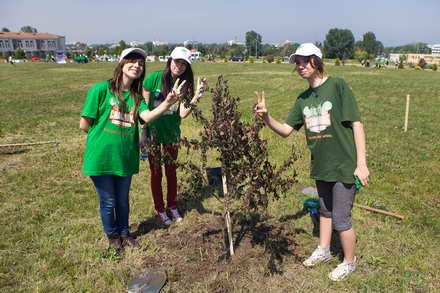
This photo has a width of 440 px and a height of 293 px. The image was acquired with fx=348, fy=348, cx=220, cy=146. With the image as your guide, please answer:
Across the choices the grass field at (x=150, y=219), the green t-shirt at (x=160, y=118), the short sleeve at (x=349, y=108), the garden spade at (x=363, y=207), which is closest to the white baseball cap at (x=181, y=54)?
the green t-shirt at (x=160, y=118)

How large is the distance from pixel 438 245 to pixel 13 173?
729cm

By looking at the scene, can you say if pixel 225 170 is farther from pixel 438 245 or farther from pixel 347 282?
pixel 438 245

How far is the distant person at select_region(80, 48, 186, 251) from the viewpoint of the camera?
3.48 metres

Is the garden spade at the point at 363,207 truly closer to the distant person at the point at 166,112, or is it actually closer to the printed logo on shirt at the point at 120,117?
the distant person at the point at 166,112

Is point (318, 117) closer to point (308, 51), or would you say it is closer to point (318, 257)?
point (308, 51)

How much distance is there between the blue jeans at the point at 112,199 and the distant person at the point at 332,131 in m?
1.73

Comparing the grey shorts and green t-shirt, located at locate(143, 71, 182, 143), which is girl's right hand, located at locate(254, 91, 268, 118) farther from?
green t-shirt, located at locate(143, 71, 182, 143)

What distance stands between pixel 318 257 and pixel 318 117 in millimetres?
1643

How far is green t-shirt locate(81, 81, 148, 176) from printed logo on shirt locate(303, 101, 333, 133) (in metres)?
1.68

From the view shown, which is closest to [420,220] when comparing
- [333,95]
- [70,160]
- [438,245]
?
[438,245]

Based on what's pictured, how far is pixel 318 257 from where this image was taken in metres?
3.89

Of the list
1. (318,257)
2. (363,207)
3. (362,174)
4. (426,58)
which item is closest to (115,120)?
(362,174)

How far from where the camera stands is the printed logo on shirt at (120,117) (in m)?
3.53

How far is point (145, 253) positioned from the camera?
13.6 feet
